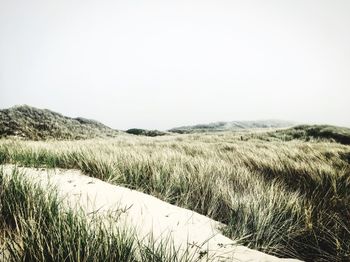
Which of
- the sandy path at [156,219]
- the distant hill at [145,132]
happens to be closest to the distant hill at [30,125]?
the sandy path at [156,219]

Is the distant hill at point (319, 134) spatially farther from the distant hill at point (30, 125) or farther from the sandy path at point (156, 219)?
the sandy path at point (156, 219)

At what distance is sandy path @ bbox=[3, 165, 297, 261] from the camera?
214 centimetres

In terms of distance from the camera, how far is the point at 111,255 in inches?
62.6

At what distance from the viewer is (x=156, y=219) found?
2.72 m

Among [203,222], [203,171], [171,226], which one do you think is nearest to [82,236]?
[171,226]

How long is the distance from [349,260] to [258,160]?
3639mm

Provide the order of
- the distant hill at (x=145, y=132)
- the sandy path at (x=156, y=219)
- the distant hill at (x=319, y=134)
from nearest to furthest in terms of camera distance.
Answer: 1. the sandy path at (x=156, y=219)
2. the distant hill at (x=319, y=134)
3. the distant hill at (x=145, y=132)

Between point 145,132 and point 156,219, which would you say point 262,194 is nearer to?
point 156,219

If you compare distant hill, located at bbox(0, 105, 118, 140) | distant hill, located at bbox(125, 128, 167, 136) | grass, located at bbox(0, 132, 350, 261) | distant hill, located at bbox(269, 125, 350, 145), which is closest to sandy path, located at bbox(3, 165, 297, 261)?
grass, located at bbox(0, 132, 350, 261)

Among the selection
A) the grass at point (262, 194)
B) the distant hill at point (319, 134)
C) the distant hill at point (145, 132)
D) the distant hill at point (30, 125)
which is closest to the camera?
the grass at point (262, 194)

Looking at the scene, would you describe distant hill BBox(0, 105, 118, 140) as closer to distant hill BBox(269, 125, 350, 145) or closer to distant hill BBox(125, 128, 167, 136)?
distant hill BBox(269, 125, 350, 145)

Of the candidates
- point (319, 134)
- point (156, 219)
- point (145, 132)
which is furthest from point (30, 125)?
point (145, 132)

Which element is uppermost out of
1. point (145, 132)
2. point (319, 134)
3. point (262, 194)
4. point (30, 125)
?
point (30, 125)

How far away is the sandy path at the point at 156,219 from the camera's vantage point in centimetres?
214
